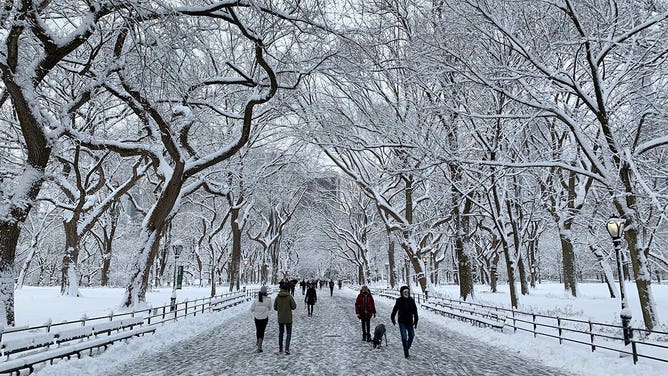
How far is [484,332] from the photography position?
15.5 m

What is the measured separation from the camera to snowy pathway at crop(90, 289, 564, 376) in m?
8.86

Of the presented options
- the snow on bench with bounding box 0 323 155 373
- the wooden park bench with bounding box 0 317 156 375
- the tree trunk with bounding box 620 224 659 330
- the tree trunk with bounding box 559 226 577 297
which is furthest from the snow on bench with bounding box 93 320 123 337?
the tree trunk with bounding box 559 226 577 297

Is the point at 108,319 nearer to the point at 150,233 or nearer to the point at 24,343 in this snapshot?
the point at 150,233

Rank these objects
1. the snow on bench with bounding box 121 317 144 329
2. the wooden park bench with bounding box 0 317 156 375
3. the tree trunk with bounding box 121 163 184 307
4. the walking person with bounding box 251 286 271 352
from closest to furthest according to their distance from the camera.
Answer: the wooden park bench with bounding box 0 317 156 375, the walking person with bounding box 251 286 271 352, the snow on bench with bounding box 121 317 144 329, the tree trunk with bounding box 121 163 184 307

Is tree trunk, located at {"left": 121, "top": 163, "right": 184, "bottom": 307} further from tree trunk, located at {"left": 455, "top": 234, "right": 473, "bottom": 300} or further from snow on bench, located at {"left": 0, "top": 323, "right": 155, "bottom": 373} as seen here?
tree trunk, located at {"left": 455, "top": 234, "right": 473, "bottom": 300}

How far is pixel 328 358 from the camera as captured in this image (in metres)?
10.2

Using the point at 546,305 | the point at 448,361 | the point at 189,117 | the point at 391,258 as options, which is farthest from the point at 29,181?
the point at 391,258

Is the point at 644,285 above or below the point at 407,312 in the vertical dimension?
above

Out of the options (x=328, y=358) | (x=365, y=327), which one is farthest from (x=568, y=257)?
(x=328, y=358)

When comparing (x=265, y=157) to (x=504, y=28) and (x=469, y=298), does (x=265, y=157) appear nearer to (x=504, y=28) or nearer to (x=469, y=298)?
(x=469, y=298)

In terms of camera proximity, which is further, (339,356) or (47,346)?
(339,356)

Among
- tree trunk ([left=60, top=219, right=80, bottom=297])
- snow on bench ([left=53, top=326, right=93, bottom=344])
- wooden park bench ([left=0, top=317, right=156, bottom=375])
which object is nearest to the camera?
wooden park bench ([left=0, top=317, right=156, bottom=375])

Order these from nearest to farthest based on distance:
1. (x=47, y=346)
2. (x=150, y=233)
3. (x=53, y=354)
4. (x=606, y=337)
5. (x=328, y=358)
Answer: (x=53, y=354) → (x=47, y=346) → (x=606, y=337) → (x=328, y=358) → (x=150, y=233)

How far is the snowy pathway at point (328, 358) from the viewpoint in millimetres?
8859
